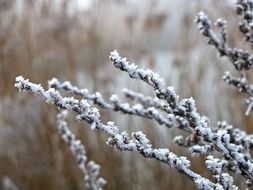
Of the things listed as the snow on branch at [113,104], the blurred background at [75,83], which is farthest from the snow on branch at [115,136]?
the blurred background at [75,83]

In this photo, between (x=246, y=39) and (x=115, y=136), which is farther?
(x=246, y=39)

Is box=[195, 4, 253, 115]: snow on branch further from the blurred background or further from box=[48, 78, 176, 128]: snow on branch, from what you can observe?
the blurred background

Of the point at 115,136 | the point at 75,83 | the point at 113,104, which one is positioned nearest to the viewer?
the point at 115,136

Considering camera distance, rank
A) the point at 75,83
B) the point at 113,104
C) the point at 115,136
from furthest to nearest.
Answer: the point at 75,83 < the point at 113,104 < the point at 115,136

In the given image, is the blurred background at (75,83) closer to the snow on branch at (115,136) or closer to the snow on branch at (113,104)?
the snow on branch at (113,104)

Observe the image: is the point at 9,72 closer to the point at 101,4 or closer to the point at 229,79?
the point at 101,4

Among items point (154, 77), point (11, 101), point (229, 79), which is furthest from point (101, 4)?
point (154, 77)

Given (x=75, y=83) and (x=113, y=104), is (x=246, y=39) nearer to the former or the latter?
(x=113, y=104)

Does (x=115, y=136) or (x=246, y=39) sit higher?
(x=246, y=39)

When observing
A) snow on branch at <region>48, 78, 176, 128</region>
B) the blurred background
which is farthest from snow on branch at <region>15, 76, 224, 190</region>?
the blurred background

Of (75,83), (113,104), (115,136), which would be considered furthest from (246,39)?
(75,83)
